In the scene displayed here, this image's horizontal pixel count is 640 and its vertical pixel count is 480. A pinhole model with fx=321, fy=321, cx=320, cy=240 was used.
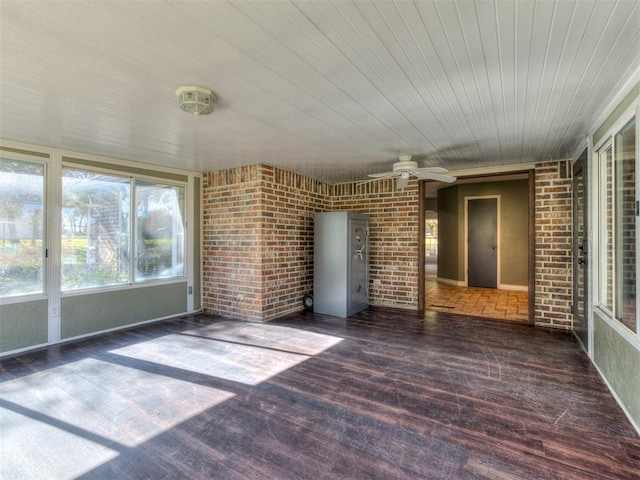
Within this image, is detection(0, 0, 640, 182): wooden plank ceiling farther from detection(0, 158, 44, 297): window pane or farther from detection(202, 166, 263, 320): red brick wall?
detection(202, 166, 263, 320): red brick wall

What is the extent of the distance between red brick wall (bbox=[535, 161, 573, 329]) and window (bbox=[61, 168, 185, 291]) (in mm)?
5397

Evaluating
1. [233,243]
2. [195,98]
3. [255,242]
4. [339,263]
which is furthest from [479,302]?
[195,98]

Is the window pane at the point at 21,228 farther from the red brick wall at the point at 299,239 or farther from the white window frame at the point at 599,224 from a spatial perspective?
the white window frame at the point at 599,224

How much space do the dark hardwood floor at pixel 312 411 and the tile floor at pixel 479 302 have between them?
4.45ft

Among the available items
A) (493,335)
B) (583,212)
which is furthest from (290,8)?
(493,335)

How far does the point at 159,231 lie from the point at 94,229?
34.7 inches

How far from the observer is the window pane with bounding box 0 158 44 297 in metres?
3.49

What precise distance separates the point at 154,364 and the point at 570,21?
13.2ft

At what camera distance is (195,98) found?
233 centimetres

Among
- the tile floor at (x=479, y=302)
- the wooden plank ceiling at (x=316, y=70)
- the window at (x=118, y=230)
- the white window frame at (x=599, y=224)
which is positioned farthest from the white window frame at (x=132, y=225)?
the white window frame at (x=599, y=224)

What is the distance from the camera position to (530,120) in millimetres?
3020

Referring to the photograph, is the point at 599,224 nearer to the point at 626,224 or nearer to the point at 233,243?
the point at 626,224

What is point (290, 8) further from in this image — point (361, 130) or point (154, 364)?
point (154, 364)

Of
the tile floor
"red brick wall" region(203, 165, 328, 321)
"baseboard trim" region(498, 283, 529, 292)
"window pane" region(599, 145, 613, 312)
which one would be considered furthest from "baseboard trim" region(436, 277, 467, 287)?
"window pane" region(599, 145, 613, 312)
